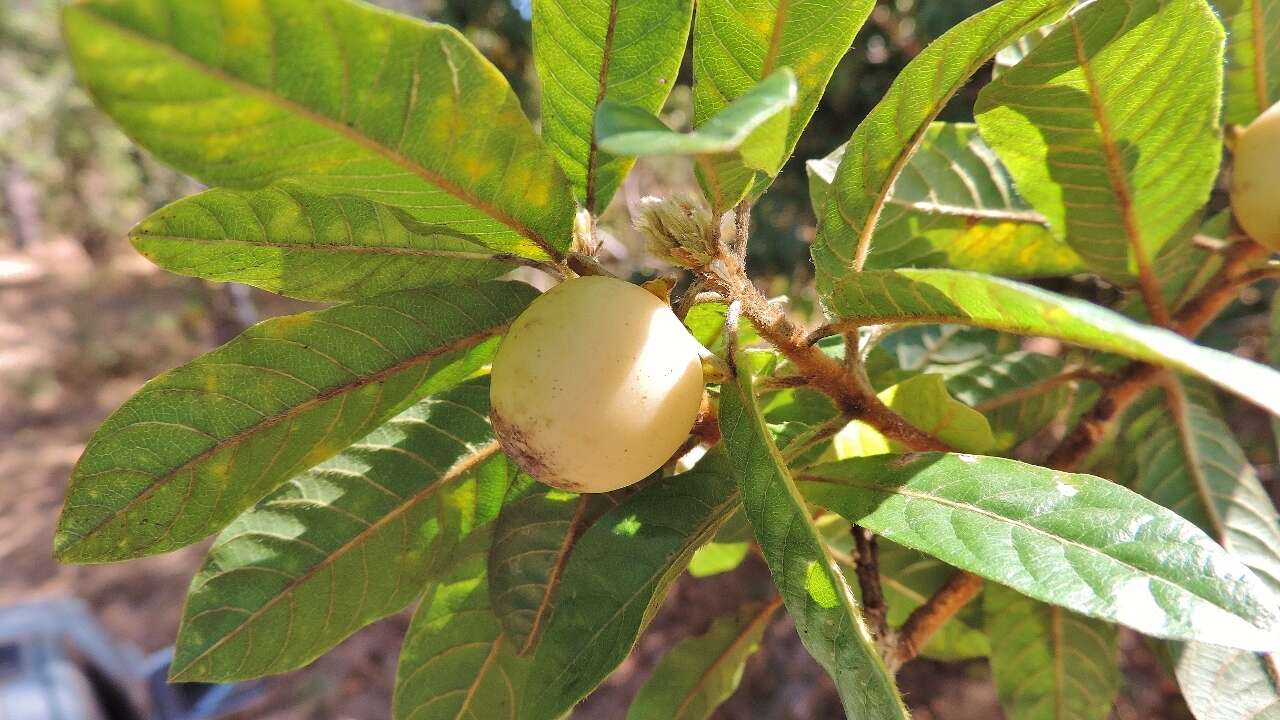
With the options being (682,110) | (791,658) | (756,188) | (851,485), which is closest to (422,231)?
(756,188)

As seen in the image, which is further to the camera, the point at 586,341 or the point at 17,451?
the point at 17,451

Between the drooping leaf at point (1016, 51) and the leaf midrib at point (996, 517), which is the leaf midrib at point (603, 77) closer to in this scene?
the leaf midrib at point (996, 517)

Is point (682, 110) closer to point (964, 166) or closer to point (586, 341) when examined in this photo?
point (964, 166)

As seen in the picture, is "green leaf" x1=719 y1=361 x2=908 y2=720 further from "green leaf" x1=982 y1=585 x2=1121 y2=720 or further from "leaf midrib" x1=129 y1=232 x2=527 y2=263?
"green leaf" x1=982 y1=585 x2=1121 y2=720

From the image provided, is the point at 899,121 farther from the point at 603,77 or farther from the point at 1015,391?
the point at 1015,391

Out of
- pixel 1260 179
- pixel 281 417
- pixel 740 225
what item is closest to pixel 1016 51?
pixel 1260 179

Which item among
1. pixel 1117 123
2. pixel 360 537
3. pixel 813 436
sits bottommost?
pixel 360 537
